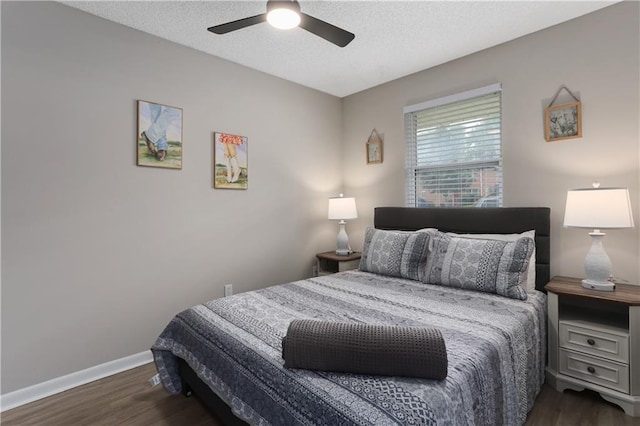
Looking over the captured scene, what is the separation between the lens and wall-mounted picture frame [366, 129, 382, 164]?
376cm

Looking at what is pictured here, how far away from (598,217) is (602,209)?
0.18 ft

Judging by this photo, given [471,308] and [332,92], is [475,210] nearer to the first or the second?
[471,308]

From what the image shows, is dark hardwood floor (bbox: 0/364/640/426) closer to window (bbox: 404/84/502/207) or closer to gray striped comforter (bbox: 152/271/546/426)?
gray striped comforter (bbox: 152/271/546/426)

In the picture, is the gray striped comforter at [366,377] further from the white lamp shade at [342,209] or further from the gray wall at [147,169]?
the white lamp shade at [342,209]

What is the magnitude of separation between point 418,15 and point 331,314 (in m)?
2.23

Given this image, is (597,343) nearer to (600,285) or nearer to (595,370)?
(595,370)

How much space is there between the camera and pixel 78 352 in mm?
2301

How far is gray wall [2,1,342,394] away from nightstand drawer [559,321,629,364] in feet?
8.47

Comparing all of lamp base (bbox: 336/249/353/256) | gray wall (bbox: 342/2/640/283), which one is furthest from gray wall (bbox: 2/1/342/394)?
gray wall (bbox: 342/2/640/283)

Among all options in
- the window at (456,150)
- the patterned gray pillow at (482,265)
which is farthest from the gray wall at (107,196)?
the patterned gray pillow at (482,265)

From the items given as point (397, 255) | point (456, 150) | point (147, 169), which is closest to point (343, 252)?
point (397, 255)

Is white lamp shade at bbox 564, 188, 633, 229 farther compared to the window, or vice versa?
the window

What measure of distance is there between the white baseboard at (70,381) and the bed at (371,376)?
744mm

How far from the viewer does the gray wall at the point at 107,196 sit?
2.08 m
